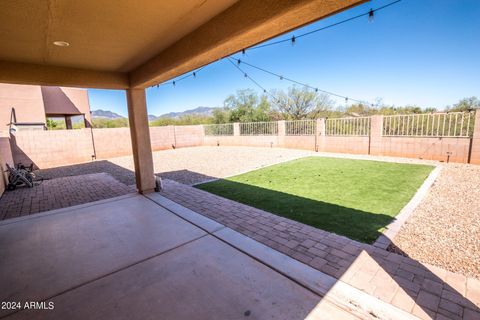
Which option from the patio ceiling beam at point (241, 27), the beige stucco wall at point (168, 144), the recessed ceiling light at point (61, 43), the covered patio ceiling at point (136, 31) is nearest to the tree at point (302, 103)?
the beige stucco wall at point (168, 144)

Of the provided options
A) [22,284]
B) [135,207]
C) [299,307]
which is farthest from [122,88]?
[299,307]

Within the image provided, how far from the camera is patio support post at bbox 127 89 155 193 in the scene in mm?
4910

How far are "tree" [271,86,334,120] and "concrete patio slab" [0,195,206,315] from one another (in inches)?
962

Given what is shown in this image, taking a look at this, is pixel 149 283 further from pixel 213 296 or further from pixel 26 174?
pixel 26 174

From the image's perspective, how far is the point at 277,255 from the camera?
100 inches

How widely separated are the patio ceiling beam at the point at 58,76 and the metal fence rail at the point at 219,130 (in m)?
12.1

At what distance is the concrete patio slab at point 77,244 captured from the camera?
229 centimetres

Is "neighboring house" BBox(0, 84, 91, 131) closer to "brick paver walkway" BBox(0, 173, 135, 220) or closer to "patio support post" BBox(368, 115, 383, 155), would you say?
"brick paver walkway" BBox(0, 173, 135, 220)

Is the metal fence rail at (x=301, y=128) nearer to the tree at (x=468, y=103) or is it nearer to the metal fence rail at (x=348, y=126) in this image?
the metal fence rail at (x=348, y=126)

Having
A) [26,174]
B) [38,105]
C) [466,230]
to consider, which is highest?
[38,105]

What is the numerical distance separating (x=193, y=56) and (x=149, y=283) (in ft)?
8.83

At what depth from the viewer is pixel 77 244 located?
3.02 metres

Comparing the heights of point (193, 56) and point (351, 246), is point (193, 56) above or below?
above

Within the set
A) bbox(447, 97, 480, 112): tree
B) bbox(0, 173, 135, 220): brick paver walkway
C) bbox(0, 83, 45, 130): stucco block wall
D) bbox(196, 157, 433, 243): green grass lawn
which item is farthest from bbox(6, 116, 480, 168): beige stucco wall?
bbox(447, 97, 480, 112): tree
